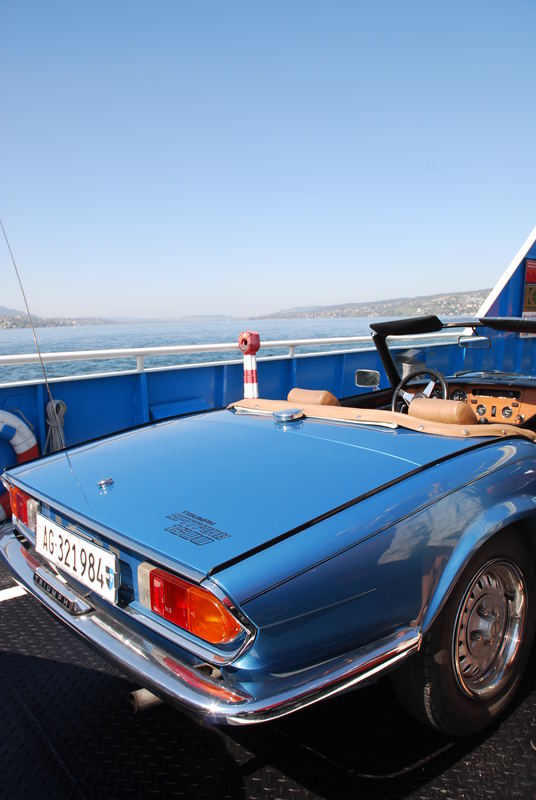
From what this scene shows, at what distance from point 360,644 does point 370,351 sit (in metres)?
6.27

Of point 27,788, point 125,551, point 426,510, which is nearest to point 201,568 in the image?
point 125,551

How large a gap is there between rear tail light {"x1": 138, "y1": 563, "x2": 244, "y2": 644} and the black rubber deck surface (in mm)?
329

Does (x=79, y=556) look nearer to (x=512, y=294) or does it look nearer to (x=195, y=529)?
(x=195, y=529)

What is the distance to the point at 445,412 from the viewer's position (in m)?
2.26

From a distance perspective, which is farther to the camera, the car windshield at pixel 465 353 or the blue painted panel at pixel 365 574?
the car windshield at pixel 465 353

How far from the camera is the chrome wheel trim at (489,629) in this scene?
178 centimetres

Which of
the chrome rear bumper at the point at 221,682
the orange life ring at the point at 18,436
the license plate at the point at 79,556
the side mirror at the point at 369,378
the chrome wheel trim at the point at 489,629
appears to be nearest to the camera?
the chrome rear bumper at the point at 221,682

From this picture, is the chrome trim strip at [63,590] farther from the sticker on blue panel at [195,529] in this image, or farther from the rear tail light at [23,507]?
the sticker on blue panel at [195,529]

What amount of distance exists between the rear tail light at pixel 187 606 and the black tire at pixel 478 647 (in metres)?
0.66

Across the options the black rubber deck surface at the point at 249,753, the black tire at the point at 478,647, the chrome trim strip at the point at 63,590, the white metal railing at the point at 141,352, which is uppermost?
the white metal railing at the point at 141,352

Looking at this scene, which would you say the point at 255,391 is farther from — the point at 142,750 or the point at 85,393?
the point at 142,750

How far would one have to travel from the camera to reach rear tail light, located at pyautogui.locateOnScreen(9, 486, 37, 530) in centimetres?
207

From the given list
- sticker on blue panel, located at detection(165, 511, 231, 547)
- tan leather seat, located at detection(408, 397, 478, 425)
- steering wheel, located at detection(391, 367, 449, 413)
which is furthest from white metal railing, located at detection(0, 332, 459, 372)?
sticker on blue panel, located at detection(165, 511, 231, 547)

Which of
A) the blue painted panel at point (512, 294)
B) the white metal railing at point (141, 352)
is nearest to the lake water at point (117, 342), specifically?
the white metal railing at point (141, 352)
